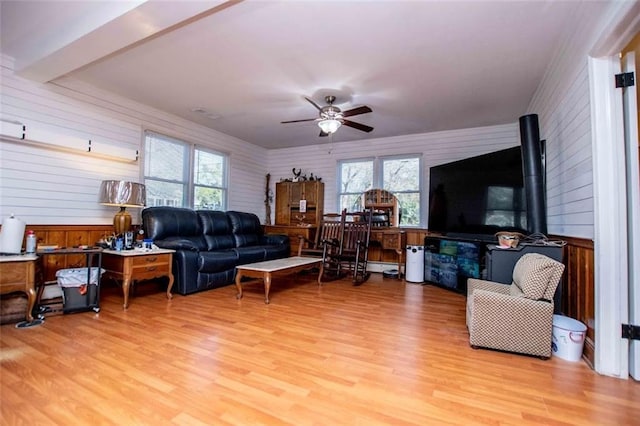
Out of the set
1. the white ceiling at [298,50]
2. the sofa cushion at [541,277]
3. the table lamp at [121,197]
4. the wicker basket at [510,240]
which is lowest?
the sofa cushion at [541,277]

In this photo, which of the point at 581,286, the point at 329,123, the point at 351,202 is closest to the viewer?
the point at 581,286

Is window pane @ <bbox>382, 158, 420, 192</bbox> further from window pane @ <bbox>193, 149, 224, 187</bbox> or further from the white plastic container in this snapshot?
the white plastic container

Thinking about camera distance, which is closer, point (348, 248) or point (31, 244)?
point (31, 244)

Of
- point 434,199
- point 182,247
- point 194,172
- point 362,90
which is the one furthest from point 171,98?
point 434,199

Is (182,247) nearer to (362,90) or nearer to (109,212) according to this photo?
(109,212)

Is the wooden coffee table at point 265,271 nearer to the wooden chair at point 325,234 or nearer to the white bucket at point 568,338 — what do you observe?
the wooden chair at point 325,234

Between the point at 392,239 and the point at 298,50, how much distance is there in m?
3.53

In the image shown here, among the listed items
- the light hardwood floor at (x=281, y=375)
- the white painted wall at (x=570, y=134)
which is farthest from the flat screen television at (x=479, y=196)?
the light hardwood floor at (x=281, y=375)

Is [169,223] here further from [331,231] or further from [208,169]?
[331,231]

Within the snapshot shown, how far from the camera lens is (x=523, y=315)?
2.24 m

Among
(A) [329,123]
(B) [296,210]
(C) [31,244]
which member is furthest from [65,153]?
(B) [296,210]

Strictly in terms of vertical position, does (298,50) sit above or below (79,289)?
above

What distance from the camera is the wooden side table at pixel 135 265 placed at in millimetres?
3281

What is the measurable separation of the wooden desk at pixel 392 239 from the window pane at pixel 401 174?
37.1 inches
